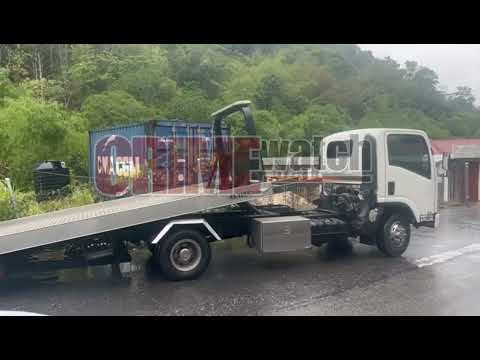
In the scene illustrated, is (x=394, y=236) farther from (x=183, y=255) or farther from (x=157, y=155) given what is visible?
(x=157, y=155)

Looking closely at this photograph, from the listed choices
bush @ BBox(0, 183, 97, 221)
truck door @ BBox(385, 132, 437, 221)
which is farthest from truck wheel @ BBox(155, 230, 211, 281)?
bush @ BBox(0, 183, 97, 221)

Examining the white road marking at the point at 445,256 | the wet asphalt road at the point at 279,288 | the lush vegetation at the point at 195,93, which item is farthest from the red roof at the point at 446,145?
the wet asphalt road at the point at 279,288

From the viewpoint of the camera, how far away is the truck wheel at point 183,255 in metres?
6.88

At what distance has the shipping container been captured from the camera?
1301cm

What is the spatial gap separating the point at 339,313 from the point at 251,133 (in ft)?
10.2

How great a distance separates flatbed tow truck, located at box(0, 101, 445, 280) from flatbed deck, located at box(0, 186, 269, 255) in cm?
1

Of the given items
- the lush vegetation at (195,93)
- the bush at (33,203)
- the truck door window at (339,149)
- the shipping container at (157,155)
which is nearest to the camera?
the truck door window at (339,149)

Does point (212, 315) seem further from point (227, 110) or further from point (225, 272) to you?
point (227, 110)

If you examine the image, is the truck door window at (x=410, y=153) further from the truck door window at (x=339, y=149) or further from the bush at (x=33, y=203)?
the bush at (x=33, y=203)

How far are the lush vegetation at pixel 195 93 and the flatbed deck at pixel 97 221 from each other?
6.87 meters

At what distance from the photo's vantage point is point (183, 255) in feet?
23.1

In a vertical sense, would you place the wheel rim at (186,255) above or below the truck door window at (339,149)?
below

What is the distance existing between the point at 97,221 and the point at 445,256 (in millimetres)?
6909

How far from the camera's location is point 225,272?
7781mm
